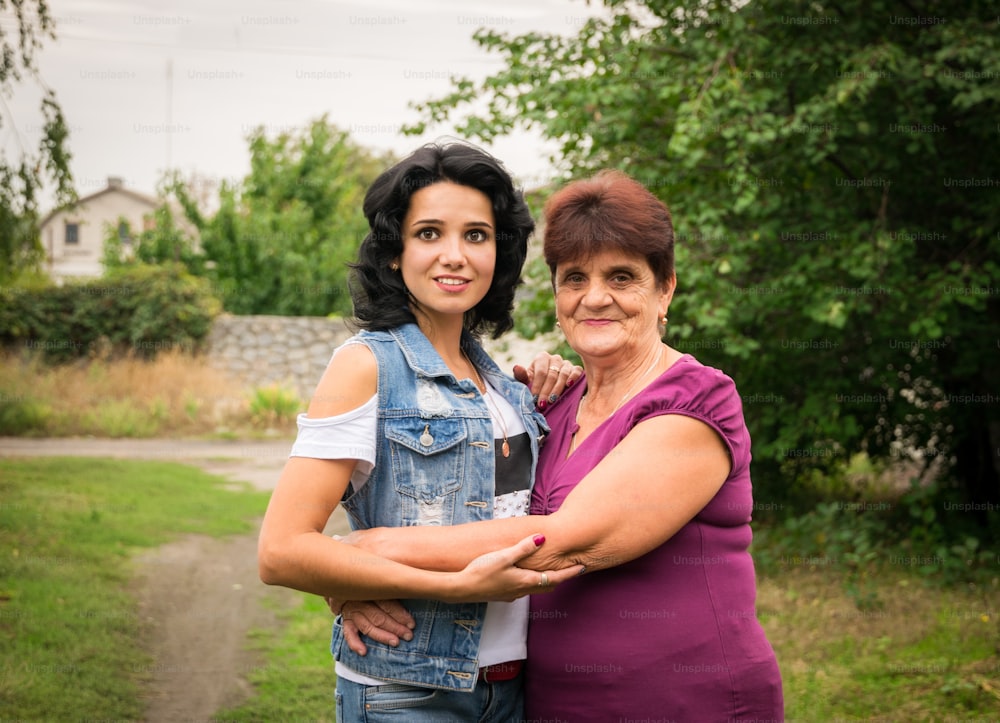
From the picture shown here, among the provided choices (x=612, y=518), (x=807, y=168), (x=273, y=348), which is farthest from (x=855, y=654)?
(x=273, y=348)

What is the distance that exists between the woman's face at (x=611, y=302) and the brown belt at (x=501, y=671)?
2.70ft

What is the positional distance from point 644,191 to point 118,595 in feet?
16.9

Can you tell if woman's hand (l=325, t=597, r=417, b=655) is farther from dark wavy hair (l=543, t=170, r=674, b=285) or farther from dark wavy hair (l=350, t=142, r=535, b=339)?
dark wavy hair (l=543, t=170, r=674, b=285)

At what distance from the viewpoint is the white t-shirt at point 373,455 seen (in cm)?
198

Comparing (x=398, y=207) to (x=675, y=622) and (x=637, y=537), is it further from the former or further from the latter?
(x=675, y=622)

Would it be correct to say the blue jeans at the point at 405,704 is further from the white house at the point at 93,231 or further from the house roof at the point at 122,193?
the white house at the point at 93,231

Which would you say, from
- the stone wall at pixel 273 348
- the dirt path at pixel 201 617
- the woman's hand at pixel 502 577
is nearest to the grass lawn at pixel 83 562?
the dirt path at pixel 201 617

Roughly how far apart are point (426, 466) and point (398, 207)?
2.18ft

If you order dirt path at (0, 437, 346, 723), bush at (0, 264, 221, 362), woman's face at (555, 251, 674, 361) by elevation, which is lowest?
dirt path at (0, 437, 346, 723)

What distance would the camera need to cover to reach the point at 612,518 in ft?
6.75

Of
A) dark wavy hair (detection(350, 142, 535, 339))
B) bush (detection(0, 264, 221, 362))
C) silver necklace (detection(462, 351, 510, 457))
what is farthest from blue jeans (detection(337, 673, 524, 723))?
bush (detection(0, 264, 221, 362))

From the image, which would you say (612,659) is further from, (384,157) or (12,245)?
(384,157)

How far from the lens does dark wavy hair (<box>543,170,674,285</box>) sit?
7.83ft

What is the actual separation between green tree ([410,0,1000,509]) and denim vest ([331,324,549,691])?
11.5 feet
